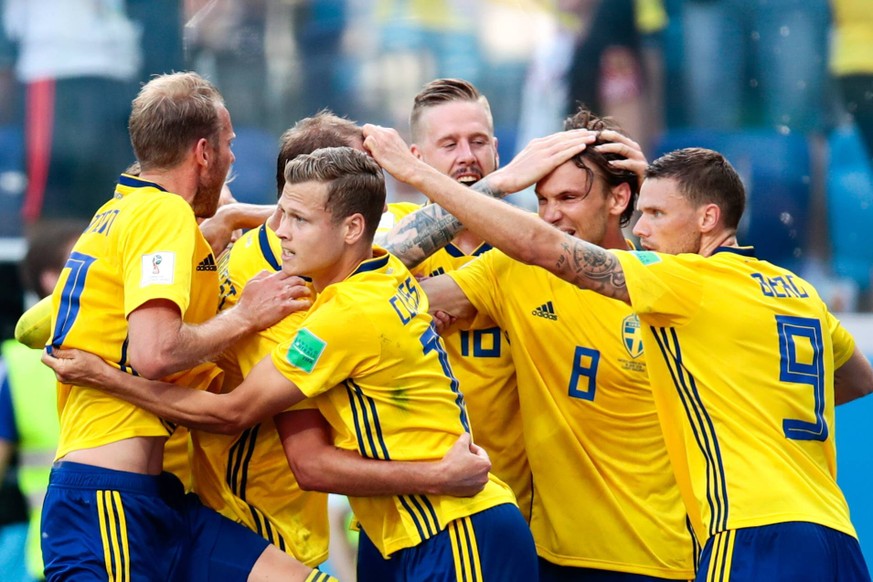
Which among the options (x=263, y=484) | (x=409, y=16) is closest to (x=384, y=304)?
(x=263, y=484)

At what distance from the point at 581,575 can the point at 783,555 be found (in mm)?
975

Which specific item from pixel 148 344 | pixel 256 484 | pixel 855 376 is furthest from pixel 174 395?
pixel 855 376

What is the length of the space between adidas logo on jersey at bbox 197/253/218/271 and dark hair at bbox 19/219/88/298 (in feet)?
9.18

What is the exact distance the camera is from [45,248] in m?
6.62

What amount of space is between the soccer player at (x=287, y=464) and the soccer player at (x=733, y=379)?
25.3 inches

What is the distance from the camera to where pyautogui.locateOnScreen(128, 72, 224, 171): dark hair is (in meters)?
3.92

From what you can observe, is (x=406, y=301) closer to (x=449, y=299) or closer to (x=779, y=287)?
(x=449, y=299)

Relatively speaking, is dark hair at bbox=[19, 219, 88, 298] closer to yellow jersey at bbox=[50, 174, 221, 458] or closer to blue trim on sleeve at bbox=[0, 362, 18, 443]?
blue trim on sleeve at bbox=[0, 362, 18, 443]

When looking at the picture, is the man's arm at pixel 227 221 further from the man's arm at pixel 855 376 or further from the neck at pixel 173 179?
the man's arm at pixel 855 376

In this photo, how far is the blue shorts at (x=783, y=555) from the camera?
11.6 feet

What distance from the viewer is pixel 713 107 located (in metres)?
6.62

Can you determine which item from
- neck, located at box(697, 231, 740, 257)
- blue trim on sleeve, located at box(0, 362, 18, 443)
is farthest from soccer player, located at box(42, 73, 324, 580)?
blue trim on sleeve, located at box(0, 362, 18, 443)

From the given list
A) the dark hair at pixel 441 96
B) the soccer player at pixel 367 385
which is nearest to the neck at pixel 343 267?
the soccer player at pixel 367 385

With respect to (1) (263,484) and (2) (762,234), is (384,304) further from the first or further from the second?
(2) (762,234)
